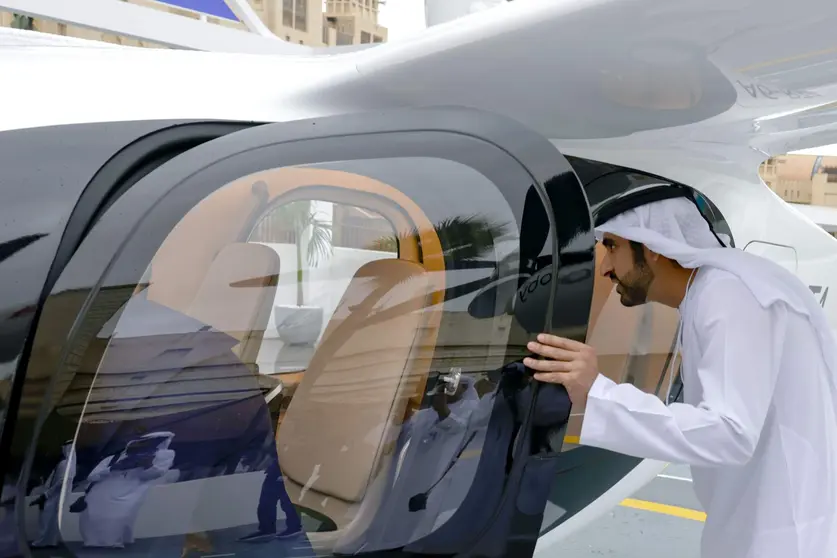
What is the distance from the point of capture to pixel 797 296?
1.75m

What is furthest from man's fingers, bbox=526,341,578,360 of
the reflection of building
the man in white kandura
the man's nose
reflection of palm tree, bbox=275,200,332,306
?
the reflection of building

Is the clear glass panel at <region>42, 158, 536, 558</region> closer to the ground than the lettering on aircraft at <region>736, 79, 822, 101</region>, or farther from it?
closer to the ground

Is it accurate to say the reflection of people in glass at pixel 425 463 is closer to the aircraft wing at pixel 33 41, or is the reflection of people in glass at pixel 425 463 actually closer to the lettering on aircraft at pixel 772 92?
the lettering on aircraft at pixel 772 92

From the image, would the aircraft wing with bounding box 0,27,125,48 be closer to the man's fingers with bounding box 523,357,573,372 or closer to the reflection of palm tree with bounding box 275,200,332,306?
the reflection of palm tree with bounding box 275,200,332,306

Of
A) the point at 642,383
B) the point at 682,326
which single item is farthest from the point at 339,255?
the point at 642,383

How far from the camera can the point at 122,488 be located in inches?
49.4

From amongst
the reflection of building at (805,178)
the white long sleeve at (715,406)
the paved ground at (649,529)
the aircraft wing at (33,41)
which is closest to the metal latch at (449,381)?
the white long sleeve at (715,406)

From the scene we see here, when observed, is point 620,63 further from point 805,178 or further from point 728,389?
point 805,178

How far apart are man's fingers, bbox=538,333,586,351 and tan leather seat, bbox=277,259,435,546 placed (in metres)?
0.26

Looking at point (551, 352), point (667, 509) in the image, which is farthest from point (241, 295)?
point (667, 509)

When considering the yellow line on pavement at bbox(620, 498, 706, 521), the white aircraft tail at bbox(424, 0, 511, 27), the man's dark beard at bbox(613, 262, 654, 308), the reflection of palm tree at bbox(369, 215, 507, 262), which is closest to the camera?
the reflection of palm tree at bbox(369, 215, 507, 262)

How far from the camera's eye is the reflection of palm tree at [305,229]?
1550 mm

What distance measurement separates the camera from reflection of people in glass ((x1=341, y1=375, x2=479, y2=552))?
148 centimetres

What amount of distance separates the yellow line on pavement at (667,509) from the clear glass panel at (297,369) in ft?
10.6
